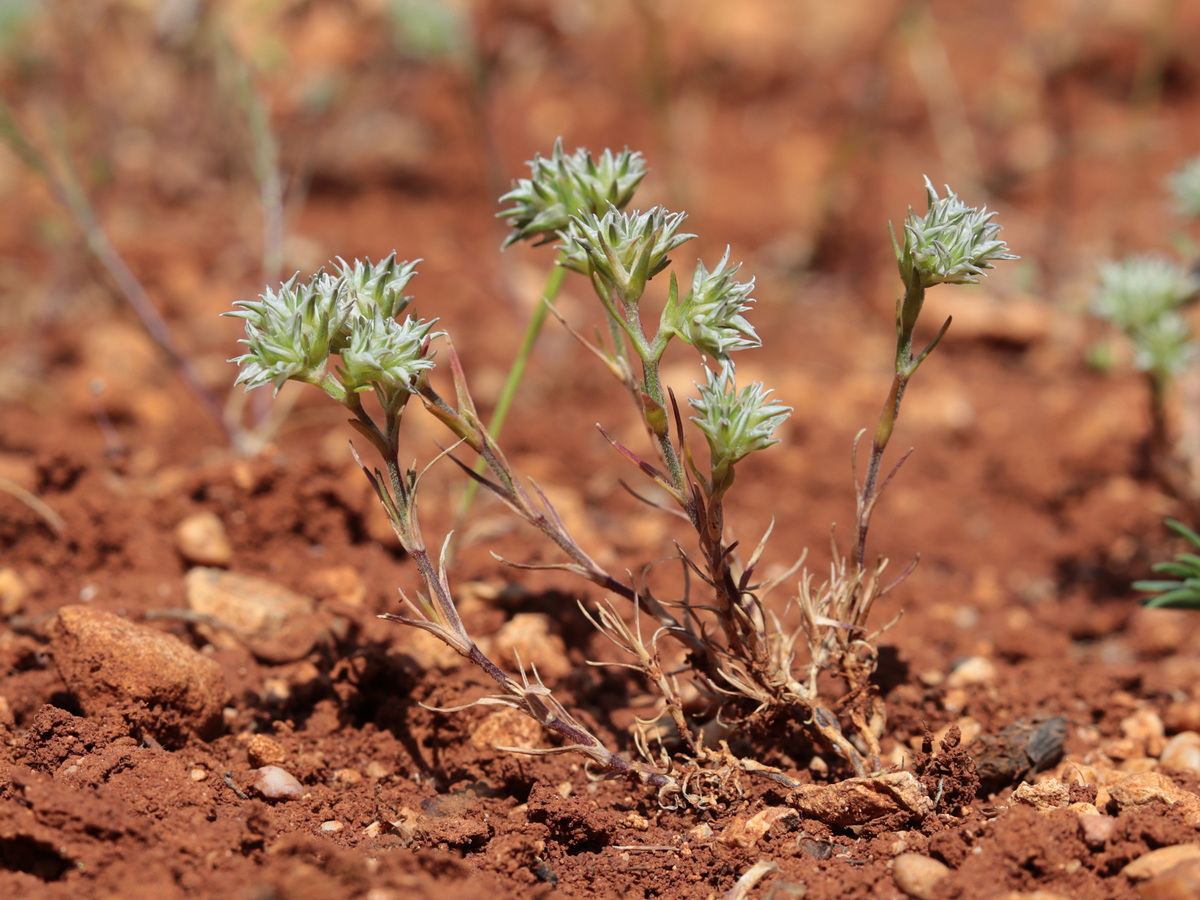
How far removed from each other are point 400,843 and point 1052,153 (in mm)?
5349

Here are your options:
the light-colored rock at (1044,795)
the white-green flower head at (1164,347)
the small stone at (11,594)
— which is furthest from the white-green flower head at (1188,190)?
the small stone at (11,594)

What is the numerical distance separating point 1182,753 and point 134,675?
2106 mm

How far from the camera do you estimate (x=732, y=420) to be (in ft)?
5.45

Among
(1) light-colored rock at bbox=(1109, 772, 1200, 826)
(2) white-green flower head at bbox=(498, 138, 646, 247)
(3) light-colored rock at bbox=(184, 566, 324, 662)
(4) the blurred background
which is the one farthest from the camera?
(4) the blurred background

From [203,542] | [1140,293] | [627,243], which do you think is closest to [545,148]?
[1140,293]

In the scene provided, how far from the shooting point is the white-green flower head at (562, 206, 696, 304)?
168 cm

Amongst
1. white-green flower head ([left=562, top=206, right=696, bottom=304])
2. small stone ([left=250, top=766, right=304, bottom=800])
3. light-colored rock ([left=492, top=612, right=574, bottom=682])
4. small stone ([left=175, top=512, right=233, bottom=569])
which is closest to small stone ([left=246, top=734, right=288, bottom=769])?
small stone ([left=250, top=766, right=304, bottom=800])

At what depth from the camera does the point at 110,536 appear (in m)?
2.64

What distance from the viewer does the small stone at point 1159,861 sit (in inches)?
62.0

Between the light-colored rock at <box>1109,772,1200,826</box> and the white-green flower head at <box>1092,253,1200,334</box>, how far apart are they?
142 centimetres

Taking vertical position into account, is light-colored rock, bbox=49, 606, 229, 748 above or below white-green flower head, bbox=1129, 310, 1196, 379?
below

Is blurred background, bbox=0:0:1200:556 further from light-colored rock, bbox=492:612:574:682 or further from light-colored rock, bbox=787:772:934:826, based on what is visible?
light-colored rock, bbox=787:772:934:826

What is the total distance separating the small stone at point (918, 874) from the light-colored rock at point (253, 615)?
4.38 ft

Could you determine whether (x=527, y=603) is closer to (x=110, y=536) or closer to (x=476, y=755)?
(x=476, y=755)
